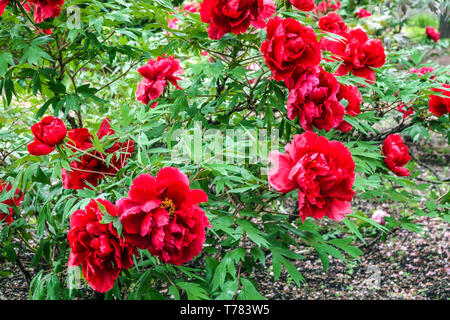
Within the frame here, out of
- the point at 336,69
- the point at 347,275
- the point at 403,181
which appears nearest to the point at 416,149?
the point at 347,275

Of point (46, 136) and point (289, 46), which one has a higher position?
point (289, 46)

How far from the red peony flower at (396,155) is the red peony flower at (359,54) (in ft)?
1.40

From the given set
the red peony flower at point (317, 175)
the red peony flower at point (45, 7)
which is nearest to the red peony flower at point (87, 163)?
the red peony flower at point (45, 7)

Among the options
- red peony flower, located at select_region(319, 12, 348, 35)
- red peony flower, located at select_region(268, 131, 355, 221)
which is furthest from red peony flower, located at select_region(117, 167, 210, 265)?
red peony flower, located at select_region(319, 12, 348, 35)

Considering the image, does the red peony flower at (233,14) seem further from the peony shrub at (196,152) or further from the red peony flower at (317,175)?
the red peony flower at (317,175)

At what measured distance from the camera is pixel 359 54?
1.47 m

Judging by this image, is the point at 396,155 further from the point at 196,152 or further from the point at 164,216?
the point at 164,216

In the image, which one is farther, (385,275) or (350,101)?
(385,275)

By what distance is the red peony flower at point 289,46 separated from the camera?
1213 mm

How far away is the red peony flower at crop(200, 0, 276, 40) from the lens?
122cm

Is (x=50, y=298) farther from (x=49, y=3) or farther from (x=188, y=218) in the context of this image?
(x=49, y=3)

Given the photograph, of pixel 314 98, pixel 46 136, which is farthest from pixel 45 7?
pixel 314 98

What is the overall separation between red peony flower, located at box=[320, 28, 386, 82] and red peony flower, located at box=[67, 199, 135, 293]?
955 mm

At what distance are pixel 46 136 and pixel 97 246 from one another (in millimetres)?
408
